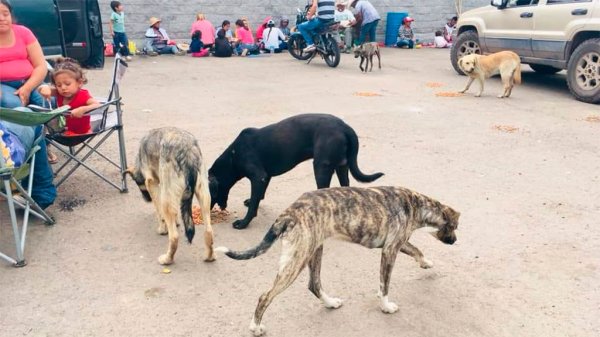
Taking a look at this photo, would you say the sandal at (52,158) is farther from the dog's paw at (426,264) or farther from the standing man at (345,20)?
the standing man at (345,20)

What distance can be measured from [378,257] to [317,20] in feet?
31.5

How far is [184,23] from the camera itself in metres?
15.7

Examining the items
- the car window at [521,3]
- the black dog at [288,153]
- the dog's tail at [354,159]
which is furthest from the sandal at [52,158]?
the car window at [521,3]

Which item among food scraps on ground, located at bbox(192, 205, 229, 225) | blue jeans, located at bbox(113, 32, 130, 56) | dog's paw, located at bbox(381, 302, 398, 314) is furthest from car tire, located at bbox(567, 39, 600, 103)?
blue jeans, located at bbox(113, 32, 130, 56)

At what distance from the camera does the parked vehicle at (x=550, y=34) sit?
8.59m

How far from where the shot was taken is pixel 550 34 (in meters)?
9.24

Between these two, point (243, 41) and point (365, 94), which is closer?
point (365, 94)

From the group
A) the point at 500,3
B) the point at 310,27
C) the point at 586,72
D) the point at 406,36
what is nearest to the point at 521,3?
the point at 500,3

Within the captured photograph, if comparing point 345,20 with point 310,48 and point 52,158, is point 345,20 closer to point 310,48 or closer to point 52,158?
point 310,48

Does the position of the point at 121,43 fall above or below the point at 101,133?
above

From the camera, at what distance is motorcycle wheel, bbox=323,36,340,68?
492 inches

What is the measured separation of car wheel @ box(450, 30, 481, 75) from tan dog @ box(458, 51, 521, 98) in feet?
6.51

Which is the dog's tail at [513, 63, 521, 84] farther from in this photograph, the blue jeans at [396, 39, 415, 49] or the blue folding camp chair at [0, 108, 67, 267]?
the blue jeans at [396, 39, 415, 49]

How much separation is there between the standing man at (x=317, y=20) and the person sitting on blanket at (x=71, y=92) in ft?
27.6
